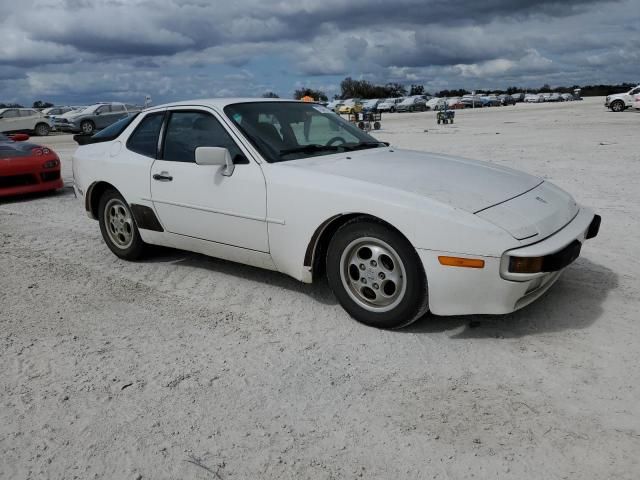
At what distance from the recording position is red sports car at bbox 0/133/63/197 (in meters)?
8.59

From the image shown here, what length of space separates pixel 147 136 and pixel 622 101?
34588mm

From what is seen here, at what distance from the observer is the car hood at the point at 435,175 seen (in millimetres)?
3197

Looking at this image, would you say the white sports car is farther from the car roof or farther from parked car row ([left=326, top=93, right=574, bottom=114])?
parked car row ([left=326, top=93, right=574, bottom=114])

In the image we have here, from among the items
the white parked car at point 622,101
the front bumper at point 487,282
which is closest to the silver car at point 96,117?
the white parked car at point 622,101

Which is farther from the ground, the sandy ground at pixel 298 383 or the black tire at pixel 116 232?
the black tire at pixel 116 232

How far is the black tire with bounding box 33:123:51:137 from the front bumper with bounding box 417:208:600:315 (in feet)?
101

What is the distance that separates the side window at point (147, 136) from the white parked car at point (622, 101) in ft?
110

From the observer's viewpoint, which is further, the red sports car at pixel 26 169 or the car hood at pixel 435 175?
the red sports car at pixel 26 169

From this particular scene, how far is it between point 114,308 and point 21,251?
2.34m

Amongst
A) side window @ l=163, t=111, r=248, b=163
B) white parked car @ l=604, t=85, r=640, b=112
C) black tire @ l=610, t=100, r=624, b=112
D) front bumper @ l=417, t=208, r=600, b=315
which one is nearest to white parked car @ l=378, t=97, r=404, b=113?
white parked car @ l=604, t=85, r=640, b=112

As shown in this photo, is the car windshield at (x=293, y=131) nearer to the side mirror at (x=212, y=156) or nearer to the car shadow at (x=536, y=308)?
the side mirror at (x=212, y=156)

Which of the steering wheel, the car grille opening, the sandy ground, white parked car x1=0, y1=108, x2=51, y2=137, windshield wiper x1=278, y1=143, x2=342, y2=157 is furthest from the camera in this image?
white parked car x1=0, y1=108, x2=51, y2=137

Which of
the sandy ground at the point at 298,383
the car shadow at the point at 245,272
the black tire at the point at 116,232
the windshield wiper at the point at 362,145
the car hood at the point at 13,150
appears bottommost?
the sandy ground at the point at 298,383

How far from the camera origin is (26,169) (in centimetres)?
874
